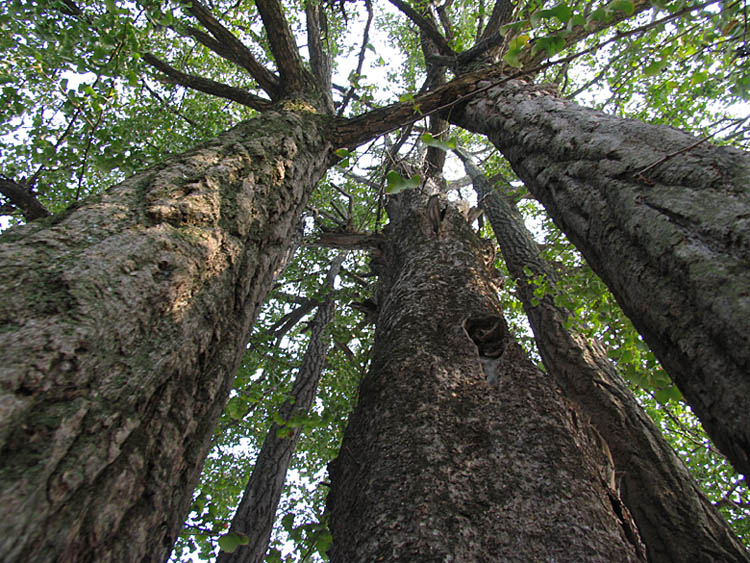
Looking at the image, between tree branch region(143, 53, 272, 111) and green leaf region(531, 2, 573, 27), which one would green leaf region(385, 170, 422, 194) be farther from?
tree branch region(143, 53, 272, 111)

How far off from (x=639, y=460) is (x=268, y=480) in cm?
461

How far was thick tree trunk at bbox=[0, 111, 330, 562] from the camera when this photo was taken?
79 centimetres

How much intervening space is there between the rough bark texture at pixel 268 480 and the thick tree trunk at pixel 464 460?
2317 mm

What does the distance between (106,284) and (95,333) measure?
0.18 m

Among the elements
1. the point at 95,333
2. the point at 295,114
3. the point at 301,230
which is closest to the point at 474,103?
the point at 295,114

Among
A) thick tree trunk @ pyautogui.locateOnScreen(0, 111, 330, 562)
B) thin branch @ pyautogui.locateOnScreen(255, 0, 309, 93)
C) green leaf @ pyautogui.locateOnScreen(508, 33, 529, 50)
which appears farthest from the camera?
thin branch @ pyautogui.locateOnScreen(255, 0, 309, 93)

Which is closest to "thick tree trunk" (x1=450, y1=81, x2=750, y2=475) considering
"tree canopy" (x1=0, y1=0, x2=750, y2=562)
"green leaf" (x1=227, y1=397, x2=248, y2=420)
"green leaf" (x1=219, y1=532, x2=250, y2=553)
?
"tree canopy" (x1=0, y1=0, x2=750, y2=562)

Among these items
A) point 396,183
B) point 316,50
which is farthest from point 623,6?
point 316,50

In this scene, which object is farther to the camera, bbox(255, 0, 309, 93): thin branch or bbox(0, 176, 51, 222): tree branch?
bbox(255, 0, 309, 93): thin branch

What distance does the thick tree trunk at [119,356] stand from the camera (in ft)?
2.59

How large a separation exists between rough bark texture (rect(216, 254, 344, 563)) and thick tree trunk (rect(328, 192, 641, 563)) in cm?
232

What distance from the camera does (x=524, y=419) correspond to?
1.67m

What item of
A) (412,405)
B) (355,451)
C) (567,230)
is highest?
(567,230)

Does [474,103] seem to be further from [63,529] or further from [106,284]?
[63,529]
